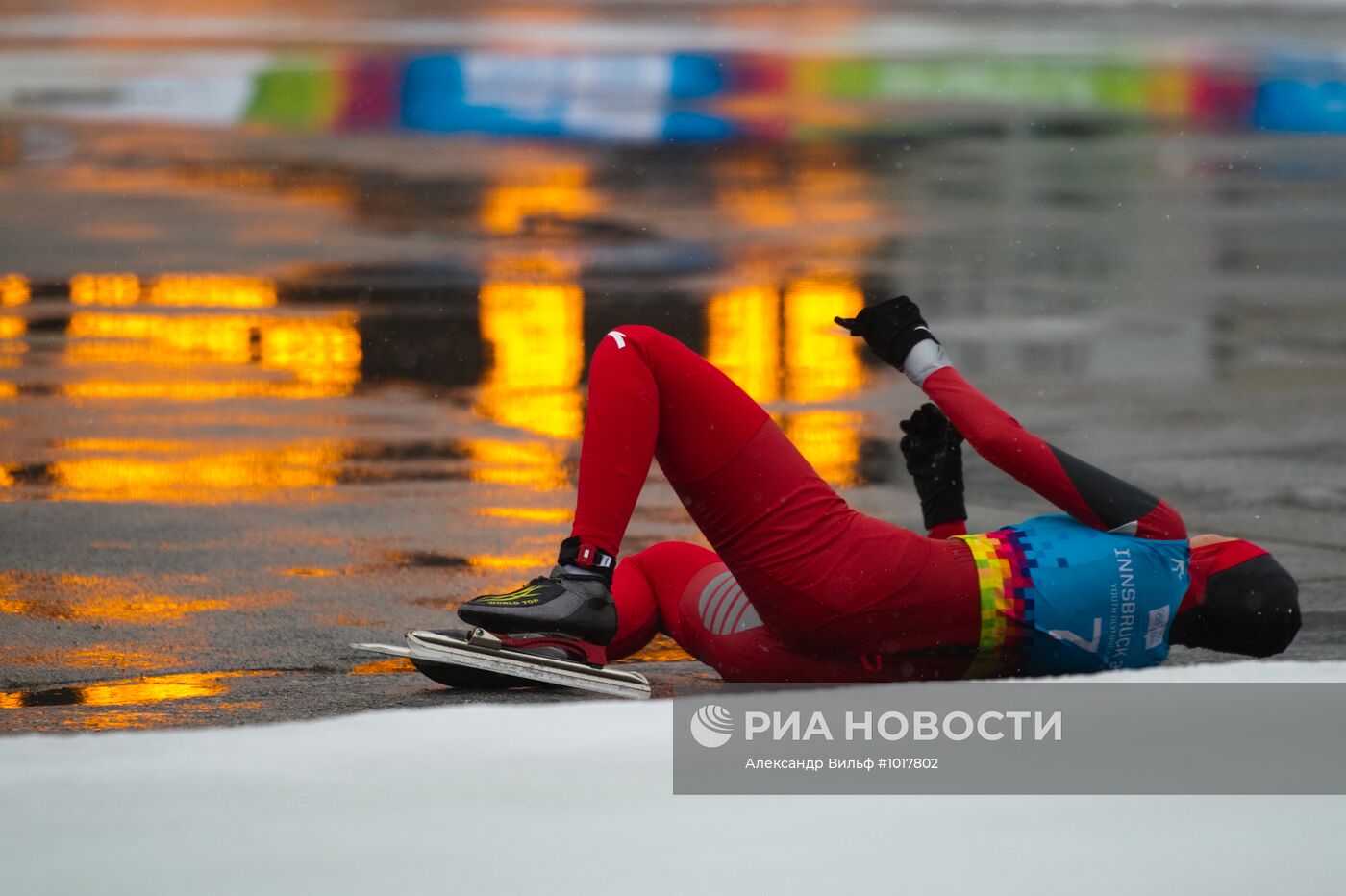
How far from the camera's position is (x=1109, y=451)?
23.8 ft

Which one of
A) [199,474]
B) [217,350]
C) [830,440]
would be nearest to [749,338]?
[830,440]

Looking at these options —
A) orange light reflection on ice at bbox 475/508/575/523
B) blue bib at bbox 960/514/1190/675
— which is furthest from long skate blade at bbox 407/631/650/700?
orange light reflection on ice at bbox 475/508/575/523

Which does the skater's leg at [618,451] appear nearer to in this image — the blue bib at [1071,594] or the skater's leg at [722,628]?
the skater's leg at [722,628]

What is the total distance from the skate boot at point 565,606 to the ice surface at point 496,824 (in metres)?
0.53

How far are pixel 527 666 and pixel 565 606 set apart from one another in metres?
0.15

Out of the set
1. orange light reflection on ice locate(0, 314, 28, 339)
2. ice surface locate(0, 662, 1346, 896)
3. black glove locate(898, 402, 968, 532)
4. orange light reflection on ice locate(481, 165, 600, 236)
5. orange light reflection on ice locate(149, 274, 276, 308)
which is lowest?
ice surface locate(0, 662, 1346, 896)

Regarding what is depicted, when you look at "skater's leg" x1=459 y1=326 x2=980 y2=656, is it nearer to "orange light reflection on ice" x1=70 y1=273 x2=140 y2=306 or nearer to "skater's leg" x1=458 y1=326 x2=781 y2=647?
"skater's leg" x1=458 y1=326 x2=781 y2=647

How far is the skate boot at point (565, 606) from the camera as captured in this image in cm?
396

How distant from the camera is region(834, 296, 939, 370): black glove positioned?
13.7 feet

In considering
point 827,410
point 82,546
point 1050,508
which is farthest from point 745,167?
point 82,546

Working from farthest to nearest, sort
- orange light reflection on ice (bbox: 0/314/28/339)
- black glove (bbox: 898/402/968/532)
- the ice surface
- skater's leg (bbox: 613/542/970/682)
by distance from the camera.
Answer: orange light reflection on ice (bbox: 0/314/28/339)
black glove (bbox: 898/402/968/532)
skater's leg (bbox: 613/542/970/682)
the ice surface

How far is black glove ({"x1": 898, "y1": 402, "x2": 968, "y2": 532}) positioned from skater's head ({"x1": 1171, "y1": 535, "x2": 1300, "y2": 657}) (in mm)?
555

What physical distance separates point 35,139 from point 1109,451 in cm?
867

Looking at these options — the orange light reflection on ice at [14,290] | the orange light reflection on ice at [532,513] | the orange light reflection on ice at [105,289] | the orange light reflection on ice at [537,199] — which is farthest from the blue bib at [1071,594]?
the orange light reflection on ice at [537,199]
